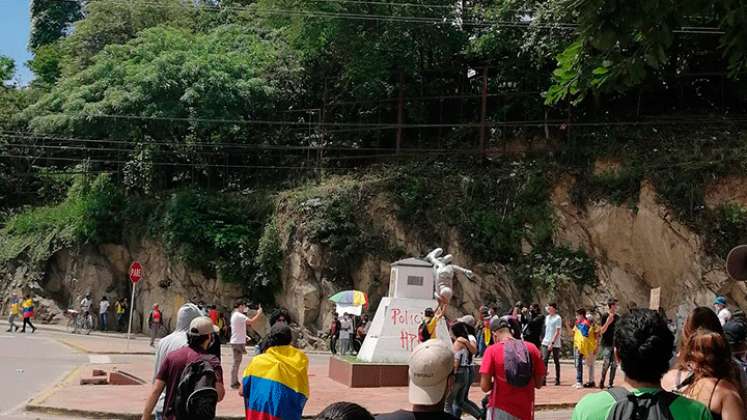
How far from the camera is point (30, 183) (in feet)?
151

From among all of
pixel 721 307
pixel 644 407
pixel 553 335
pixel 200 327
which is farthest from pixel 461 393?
pixel 553 335

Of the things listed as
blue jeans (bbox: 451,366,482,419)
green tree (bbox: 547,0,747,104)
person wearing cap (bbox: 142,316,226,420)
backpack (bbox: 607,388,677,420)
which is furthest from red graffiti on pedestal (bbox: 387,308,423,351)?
backpack (bbox: 607,388,677,420)

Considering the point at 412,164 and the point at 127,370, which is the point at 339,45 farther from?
the point at 127,370

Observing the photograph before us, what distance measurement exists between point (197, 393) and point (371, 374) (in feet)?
36.0

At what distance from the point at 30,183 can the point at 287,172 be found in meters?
16.8

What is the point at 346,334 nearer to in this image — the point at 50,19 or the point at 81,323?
the point at 81,323

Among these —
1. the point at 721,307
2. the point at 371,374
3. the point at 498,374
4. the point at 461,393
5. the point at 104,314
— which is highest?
the point at 721,307

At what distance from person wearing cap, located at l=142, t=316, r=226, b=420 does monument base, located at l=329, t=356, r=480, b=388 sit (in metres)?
10.3

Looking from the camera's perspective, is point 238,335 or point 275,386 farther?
point 238,335

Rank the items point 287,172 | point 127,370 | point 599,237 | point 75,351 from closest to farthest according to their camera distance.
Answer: point 127,370 → point 75,351 → point 599,237 → point 287,172

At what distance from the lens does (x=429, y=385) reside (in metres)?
3.88

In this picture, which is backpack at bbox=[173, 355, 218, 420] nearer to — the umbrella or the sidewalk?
the sidewalk

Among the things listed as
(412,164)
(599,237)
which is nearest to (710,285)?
(599,237)

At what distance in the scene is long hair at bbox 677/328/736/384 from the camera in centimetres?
456
